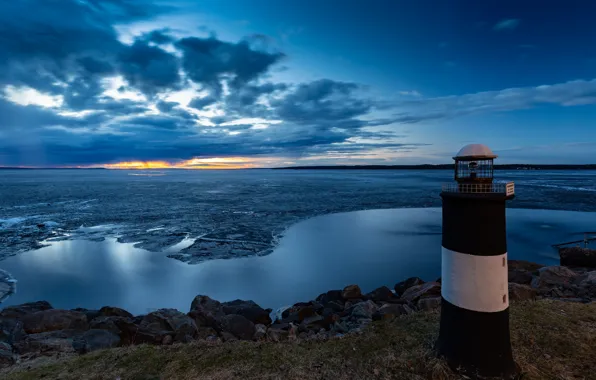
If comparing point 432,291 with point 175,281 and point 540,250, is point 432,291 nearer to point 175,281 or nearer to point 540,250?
point 175,281

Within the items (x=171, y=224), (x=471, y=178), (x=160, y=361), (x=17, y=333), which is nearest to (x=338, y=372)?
(x=160, y=361)

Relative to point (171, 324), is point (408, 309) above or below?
above

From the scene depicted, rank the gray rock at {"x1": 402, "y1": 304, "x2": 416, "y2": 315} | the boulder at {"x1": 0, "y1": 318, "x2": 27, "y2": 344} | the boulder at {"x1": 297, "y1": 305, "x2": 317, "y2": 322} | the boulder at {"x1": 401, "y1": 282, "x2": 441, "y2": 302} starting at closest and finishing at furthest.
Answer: the boulder at {"x1": 0, "y1": 318, "x2": 27, "y2": 344} < the gray rock at {"x1": 402, "y1": 304, "x2": 416, "y2": 315} < the boulder at {"x1": 297, "y1": 305, "x2": 317, "y2": 322} < the boulder at {"x1": 401, "y1": 282, "x2": 441, "y2": 302}

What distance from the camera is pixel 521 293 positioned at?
8.79 metres

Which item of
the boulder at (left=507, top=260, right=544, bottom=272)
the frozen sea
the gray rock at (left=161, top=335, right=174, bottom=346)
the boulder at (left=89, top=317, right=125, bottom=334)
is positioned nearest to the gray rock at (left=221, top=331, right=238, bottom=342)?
the gray rock at (left=161, top=335, right=174, bottom=346)

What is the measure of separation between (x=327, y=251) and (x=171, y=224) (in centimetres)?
1168

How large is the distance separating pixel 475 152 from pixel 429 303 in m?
5.12

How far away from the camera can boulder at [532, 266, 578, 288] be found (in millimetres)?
10096

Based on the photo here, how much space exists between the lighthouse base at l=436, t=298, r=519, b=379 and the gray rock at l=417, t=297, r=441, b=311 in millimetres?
3299

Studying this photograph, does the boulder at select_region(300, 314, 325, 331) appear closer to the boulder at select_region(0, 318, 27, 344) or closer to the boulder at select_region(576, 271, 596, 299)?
the boulder at select_region(0, 318, 27, 344)

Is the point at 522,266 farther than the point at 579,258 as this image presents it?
No

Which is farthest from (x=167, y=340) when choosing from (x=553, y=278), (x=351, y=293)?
(x=553, y=278)

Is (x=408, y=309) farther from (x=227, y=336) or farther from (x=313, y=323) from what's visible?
(x=227, y=336)

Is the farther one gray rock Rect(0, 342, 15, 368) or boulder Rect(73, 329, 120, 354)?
boulder Rect(73, 329, 120, 354)
